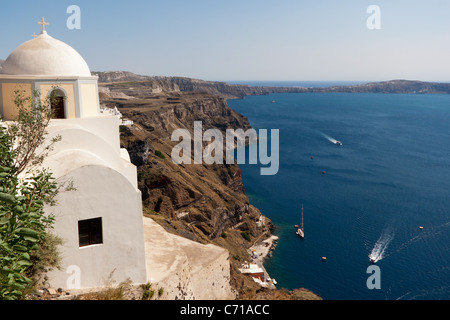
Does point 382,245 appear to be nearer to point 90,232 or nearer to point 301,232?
point 301,232

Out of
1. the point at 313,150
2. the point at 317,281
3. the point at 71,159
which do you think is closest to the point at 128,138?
the point at 317,281

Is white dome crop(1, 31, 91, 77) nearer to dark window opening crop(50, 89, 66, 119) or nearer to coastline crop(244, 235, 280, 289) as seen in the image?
dark window opening crop(50, 89, 66, 119)

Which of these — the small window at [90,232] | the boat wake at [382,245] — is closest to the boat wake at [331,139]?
the boat wake at [382,245]

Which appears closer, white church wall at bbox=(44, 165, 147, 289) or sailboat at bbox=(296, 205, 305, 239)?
white church wall at bbox=(44, 165, 147, 289)

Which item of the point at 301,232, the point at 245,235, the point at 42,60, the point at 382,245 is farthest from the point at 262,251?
the point at 42,60

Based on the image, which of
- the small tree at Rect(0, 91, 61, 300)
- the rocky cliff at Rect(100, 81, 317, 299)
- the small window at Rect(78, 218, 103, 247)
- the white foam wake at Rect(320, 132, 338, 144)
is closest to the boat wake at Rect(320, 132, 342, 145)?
the white foam wake at Rect(320, 132, 338, 144)

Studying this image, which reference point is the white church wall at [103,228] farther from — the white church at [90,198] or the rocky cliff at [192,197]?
the rocky cliff at [192,197]
